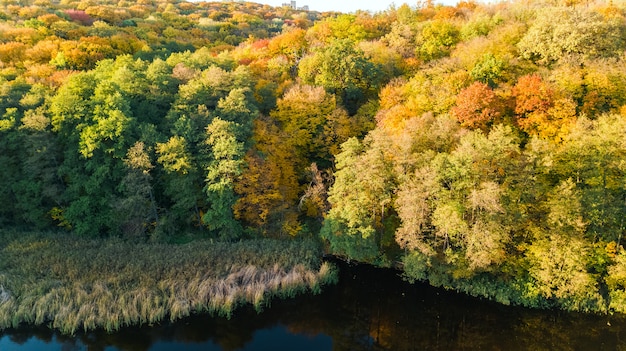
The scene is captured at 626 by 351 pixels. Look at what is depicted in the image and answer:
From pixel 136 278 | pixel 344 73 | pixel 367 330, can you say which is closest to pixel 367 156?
pixel 367 330

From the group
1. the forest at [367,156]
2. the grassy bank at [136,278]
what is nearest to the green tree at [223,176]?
the forest at [367,156]

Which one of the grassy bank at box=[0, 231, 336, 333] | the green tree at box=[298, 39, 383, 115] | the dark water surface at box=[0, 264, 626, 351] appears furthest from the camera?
the green tree at box=[298, 39, 383, 115]

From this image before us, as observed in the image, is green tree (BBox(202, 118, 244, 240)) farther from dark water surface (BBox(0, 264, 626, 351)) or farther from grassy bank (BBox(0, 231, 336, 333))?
dark water surface (BBox(0, 264, 626, 351))

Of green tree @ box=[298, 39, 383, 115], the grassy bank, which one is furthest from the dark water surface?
green tree @ box=[298, 39, 383, 115]

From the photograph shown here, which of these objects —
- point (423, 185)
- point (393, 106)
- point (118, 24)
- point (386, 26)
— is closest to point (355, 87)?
point (393, 106)

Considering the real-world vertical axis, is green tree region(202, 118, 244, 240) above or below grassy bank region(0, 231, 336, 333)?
above

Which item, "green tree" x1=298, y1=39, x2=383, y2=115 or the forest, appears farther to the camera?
"green tree" x1=298, y1=39, x2=383, y2=115
